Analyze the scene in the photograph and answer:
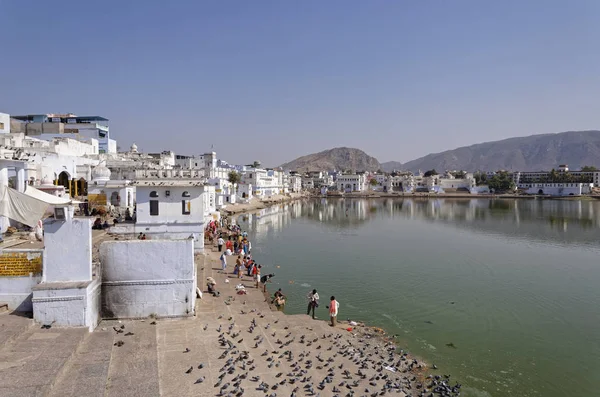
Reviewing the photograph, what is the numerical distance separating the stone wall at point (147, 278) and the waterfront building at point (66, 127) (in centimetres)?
3703

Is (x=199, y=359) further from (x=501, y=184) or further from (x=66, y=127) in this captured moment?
(x=501, y=184)

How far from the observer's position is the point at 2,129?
3688 cm

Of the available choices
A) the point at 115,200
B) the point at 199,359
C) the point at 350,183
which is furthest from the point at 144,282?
the point at 350,183

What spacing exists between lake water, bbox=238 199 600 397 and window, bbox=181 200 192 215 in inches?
207

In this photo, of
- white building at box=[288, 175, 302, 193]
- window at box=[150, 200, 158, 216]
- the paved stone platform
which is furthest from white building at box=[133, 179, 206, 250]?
white building at box=[288, 175, 302, 193]

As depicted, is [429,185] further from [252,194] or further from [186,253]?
[186,253]

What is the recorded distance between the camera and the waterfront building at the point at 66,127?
44.7 m

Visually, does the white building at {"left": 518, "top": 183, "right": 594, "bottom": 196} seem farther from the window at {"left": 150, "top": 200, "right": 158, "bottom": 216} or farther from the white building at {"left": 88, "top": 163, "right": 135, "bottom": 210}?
the window at {"left": 150, "top": 200, "right": 158, "bottom": 216}

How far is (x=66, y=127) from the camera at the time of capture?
46.5 m

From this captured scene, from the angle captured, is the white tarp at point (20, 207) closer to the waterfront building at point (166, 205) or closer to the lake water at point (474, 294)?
the waterfront building at point (166, 205)

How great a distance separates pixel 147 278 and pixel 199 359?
2929 mm

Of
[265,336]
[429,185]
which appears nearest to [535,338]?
[265,336]

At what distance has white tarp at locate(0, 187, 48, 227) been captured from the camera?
1412cm

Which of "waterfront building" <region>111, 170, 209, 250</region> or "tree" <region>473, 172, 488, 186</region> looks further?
"tree" <region>473, 172, 488, 186</region>
